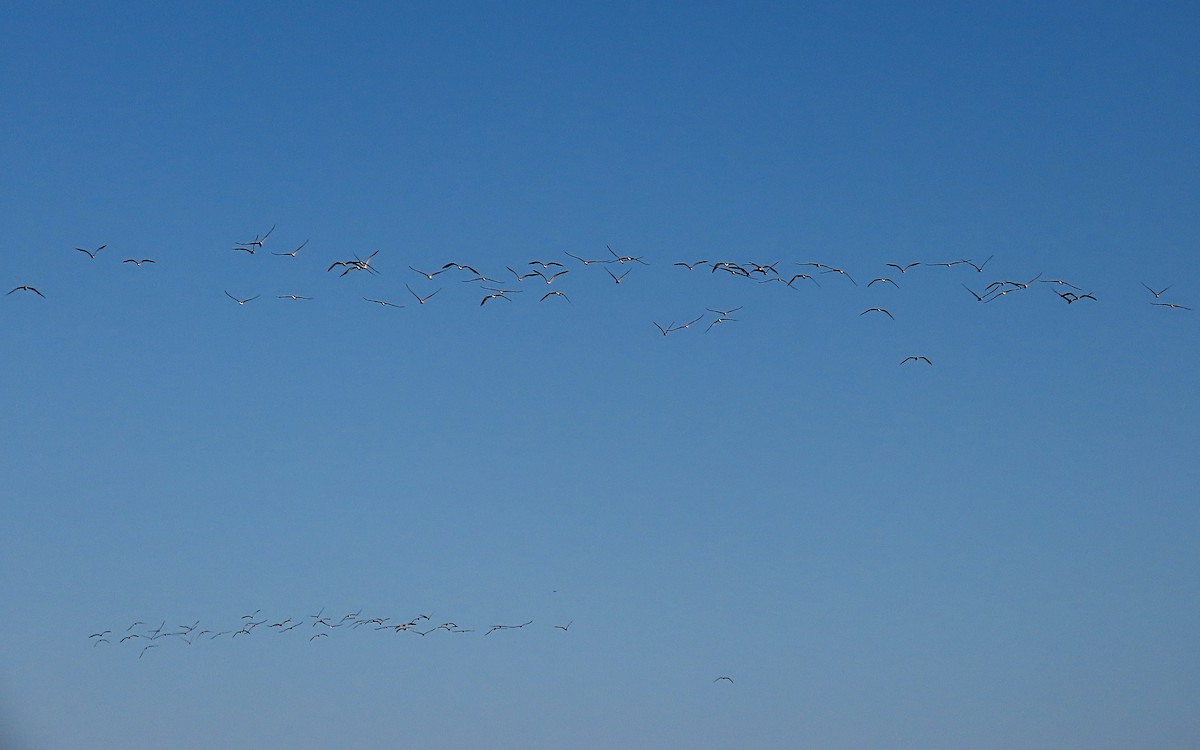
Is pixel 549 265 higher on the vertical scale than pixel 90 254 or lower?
higher

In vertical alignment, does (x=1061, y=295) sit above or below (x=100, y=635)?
above

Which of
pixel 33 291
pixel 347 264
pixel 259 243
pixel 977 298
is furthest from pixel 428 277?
pixel 977 298

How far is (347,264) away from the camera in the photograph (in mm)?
52250

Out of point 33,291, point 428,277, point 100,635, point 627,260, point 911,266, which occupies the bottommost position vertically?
point 100,635

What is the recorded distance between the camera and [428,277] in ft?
177

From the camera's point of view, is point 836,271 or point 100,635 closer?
point 836,271

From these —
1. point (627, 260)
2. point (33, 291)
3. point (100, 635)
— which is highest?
point (627, 260)

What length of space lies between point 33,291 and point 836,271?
32.3 meters

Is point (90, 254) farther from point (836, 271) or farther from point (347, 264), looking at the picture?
point (836, 271)

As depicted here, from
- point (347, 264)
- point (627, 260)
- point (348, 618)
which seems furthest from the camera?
point (348, 618)

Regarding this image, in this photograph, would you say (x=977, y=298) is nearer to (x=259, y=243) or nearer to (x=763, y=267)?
(x=763, y=267)

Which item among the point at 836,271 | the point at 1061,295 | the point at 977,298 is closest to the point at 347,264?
the point at 836,271

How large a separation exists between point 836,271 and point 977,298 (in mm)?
5870

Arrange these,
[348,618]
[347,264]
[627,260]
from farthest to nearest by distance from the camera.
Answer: [348,618] → [627,260] → [347,264]
